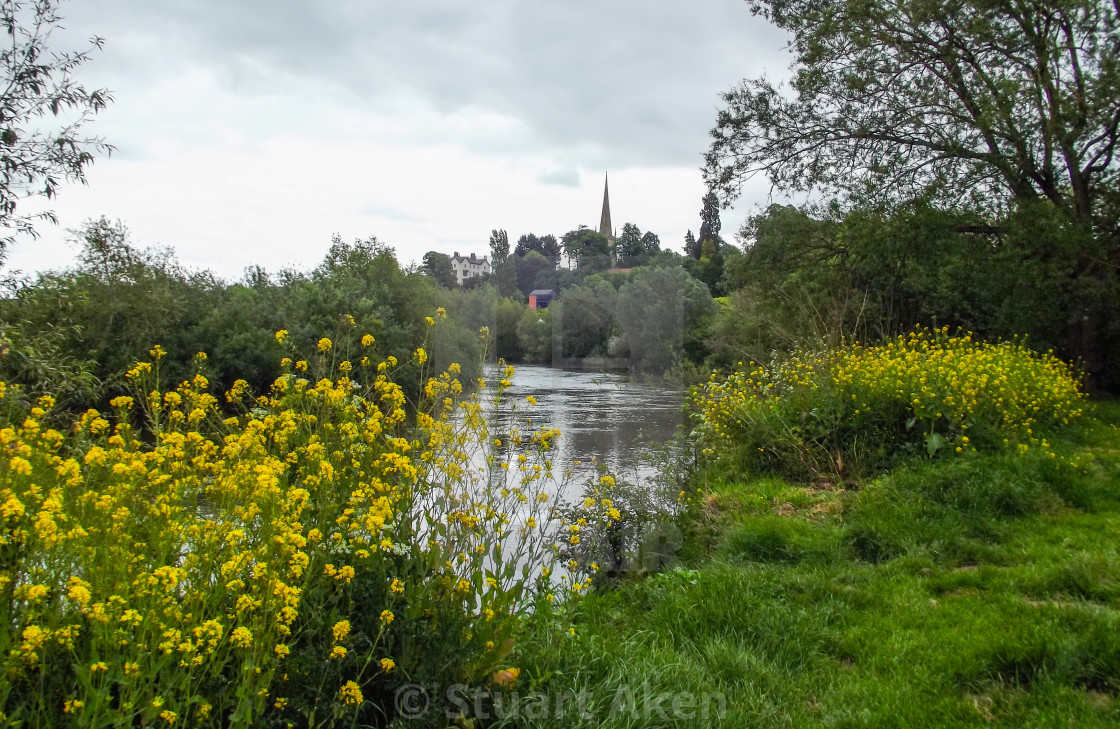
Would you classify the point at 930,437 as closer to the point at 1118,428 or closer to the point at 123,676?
the point at 1118,428

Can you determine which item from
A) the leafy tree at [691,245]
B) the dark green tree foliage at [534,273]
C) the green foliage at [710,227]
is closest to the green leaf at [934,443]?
the dark green tree foliage at [534,273]

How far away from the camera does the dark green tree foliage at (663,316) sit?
18.1 metres

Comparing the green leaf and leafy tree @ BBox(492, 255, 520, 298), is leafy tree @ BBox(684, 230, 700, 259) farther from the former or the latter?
the green leaf

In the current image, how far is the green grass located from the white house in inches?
845

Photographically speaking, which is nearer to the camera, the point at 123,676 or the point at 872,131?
the point at 123,676

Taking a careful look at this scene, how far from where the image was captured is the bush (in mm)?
5781

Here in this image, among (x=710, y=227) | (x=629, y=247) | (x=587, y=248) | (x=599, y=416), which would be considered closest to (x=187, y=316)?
(x=599, y=416)

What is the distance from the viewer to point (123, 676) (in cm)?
155

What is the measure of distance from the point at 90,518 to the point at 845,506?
176 inches

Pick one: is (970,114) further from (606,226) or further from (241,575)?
(606,226)

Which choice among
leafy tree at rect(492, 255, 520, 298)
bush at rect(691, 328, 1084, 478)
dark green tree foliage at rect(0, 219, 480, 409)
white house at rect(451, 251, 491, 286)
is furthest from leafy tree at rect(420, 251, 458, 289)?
bush at rect(691, 328, 1084, 478)

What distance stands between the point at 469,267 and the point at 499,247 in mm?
1682

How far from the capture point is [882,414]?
602 cm

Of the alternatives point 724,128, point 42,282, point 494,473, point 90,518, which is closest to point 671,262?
point 724,128
